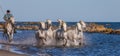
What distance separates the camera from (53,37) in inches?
1249

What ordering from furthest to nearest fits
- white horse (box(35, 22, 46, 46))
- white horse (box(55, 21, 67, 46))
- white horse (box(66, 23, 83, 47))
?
white horse (box(35, 22, 46, 46))
white horse (box(66, 23, 83, 47))
white horse (box(55, 21, 67, 46))

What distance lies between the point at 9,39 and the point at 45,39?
285 centimetres

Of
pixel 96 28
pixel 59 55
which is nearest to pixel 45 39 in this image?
pixel 59 55

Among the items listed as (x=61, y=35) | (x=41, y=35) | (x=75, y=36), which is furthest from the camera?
(x=75, y=36)

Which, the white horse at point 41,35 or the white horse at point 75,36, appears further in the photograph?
the white horse at point 41,35

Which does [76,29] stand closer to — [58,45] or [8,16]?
[58,45]

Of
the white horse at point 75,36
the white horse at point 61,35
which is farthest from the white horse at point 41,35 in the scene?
the white horse at point 75,36

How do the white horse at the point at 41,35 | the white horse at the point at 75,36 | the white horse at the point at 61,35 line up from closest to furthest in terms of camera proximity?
the white horse at the point at 61,35, the white horse at the point at 75,36, the white horse at the point at 41,35

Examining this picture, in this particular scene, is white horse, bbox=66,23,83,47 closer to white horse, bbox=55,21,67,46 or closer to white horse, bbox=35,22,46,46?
white horse, bbox=55,21,67,46

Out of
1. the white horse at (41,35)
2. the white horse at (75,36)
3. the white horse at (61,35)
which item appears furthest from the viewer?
the white horse at (41,35)

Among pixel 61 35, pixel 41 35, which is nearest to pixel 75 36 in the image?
pixel 61 35

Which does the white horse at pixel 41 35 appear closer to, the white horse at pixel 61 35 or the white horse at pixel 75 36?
the white horse at pixel 61 35

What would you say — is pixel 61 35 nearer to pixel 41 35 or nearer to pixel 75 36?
pixel 75 36

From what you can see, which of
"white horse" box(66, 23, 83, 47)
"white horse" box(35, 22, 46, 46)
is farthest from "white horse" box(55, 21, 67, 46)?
"white horse" box(35, 22, 46, 46)
